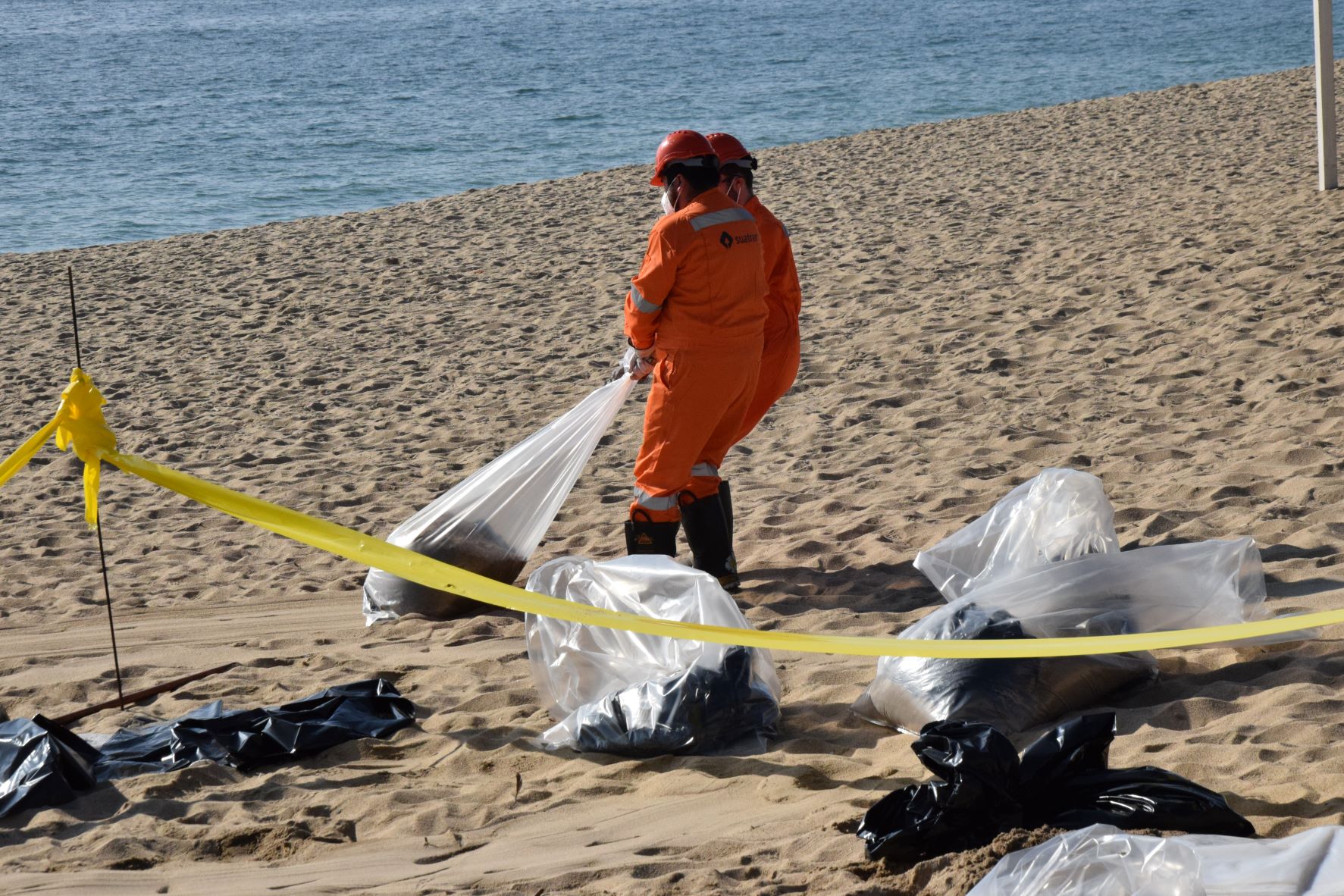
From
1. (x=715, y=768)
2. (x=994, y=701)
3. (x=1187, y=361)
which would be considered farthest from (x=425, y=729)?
(x=1187, y=361)

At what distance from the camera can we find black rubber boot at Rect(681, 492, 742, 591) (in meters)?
4.66

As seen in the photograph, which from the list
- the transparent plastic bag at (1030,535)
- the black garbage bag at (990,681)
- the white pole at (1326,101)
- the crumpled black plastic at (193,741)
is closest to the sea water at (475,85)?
the white pole at (1326,101)

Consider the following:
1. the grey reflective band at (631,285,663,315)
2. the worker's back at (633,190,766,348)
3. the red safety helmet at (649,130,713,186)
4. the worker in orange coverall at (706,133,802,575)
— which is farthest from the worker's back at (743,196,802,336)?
the grey reflective band at (631,285,663,315)

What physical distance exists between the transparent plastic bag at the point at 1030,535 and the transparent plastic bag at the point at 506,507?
1.28 metres

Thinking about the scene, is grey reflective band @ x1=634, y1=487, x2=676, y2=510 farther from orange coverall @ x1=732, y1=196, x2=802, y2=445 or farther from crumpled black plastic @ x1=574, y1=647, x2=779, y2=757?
crumpled black plastic @ x1=574, y1=647, x2=779, y2=757

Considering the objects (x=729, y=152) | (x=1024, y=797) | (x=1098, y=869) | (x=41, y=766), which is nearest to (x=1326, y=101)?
(x=729, y=152)

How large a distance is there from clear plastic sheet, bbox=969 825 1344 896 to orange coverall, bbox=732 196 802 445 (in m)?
2.75

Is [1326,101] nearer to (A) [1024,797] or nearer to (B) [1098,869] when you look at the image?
(A) [1024,797]

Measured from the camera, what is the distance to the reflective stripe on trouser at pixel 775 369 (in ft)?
16.2

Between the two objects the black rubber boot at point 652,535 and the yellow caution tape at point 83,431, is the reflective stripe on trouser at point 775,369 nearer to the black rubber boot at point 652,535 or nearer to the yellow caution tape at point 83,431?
the black rubber boot at point 652,535

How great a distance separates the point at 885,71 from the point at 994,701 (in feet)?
103

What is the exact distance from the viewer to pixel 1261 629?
107 inches

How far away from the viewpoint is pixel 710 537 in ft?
15.4

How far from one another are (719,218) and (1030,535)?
4.73 feet
